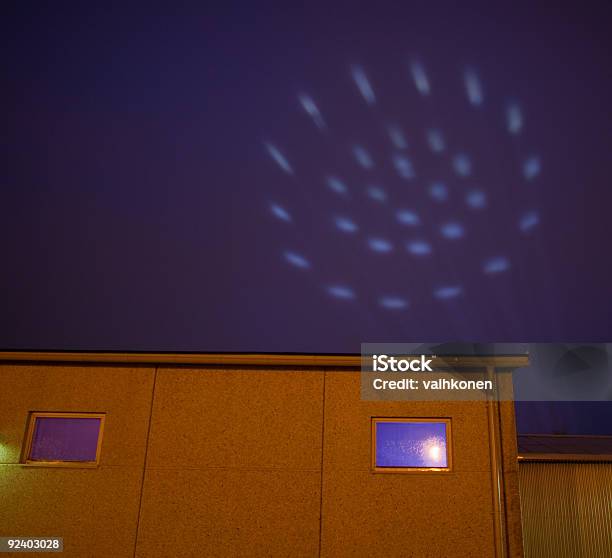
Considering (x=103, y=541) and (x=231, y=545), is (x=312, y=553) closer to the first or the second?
(x=231, y=545)

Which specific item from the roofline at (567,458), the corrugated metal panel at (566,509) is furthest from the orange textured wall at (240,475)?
the roofline at (567,458)

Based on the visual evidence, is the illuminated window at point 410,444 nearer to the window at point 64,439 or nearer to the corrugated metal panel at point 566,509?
the window at point 64,439

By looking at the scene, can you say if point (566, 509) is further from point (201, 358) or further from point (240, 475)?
point (201, 358)

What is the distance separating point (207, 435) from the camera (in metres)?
7.74

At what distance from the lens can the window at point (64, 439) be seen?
303 inches

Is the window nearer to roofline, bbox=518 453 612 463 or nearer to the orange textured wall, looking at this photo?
the orange textured wall

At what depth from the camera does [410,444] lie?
301 inches

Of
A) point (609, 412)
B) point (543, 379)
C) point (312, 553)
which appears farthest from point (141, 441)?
point (609, 412)

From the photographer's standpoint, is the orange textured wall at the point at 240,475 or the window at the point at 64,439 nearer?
the orange textured wall at the point at 240,475

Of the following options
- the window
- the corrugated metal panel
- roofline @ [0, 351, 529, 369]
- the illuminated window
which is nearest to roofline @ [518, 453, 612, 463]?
the corrugated metal panel

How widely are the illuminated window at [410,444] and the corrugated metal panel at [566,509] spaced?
268 inches

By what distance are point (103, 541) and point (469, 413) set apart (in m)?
4.91

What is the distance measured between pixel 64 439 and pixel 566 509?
1072 centimetres

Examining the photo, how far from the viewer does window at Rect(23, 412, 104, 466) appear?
7691 millimetres
